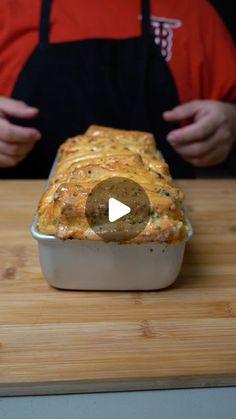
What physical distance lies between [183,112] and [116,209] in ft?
2.19

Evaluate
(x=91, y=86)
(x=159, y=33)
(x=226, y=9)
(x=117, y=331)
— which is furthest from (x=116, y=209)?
(x=226, y=9)

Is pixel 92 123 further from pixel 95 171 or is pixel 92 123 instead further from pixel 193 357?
pixel 193 357

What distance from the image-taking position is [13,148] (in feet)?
4.32

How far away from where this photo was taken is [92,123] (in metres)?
1.48

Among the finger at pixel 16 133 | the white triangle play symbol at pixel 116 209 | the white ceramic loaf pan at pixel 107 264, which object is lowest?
the white ceramic loaf pan at pixel 107 264

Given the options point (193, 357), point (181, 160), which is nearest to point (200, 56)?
point (181, 160)

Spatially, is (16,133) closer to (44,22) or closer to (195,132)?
(44,22)

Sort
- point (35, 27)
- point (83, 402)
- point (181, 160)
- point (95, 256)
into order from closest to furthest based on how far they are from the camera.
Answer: point (83, 402) < point (95, 256) < point (35, 27) < point (181, 160)

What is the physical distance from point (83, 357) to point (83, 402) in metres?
0.07

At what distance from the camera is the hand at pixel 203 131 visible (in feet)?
4.43

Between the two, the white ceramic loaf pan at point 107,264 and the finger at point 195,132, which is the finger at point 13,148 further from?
the white ceramic loaf pan at point 107,264

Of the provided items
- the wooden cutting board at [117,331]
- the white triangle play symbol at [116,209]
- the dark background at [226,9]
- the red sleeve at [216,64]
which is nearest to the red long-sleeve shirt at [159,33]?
the red sleeve at [216,64]
